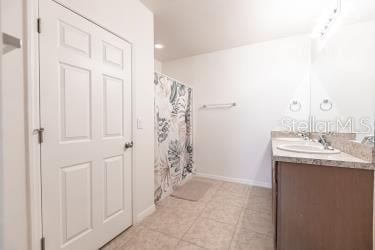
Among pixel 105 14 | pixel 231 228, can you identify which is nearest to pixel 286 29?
pixel 105 14

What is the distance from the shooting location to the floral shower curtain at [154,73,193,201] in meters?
2.28

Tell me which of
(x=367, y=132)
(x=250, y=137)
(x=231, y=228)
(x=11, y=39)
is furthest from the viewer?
(x=250, y=137)

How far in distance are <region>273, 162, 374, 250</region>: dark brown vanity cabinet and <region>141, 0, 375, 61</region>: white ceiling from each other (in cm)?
122

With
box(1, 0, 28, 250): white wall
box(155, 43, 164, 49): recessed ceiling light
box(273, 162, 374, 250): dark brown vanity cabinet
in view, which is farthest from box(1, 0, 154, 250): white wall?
box(273, 162, 374, 250): dark brown vanity cabinet

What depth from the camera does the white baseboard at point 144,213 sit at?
181 cm

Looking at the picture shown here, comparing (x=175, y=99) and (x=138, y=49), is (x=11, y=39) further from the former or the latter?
(x=175, y=99)

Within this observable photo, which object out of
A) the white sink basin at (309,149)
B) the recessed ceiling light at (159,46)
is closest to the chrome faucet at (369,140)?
the white sink basin at (309,149)

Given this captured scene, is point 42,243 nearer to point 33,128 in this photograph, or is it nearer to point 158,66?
point 33,128

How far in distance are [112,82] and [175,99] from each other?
1.25 m

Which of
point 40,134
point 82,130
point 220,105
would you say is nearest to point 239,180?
point 220,105

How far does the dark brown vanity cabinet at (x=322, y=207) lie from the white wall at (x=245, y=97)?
5.25ft

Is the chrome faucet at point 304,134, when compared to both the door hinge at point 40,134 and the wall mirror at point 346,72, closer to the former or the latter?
the wall mirror at point 346,72

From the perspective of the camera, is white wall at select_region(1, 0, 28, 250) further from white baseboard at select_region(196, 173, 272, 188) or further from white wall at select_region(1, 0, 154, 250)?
white baseboard at select_region(196, 173, 272, 188)

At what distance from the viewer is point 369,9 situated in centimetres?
123
